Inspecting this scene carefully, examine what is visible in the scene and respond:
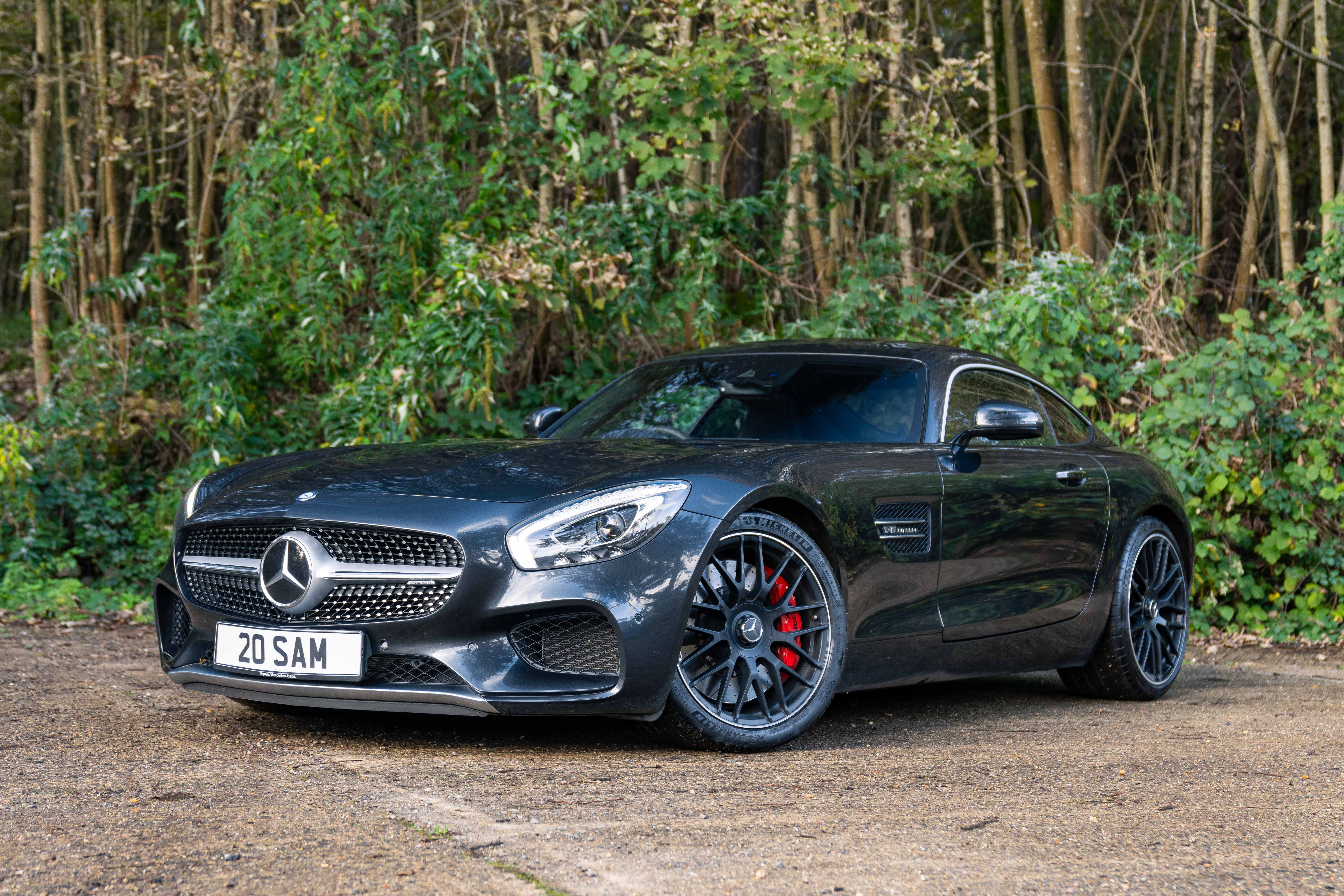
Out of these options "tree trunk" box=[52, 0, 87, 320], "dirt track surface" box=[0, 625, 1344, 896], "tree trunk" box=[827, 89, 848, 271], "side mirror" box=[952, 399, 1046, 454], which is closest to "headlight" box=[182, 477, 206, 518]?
"dirt track surface" box=[0, 625, 1344, 896]

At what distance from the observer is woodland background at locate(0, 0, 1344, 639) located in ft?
26.5

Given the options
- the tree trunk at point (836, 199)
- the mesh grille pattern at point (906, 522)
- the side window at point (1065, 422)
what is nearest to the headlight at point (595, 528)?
the mesh grille pattern at point (906, 522)

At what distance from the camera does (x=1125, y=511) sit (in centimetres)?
586

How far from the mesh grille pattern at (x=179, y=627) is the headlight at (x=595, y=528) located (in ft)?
4.34

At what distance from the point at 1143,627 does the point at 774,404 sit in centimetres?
199

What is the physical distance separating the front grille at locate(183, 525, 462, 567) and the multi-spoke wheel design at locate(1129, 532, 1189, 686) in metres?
3.13

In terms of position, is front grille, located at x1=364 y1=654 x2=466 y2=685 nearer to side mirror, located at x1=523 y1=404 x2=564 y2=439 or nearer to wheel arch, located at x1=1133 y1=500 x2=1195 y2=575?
side mirror, located at x1=523 y1=404 x2=564 y2=439

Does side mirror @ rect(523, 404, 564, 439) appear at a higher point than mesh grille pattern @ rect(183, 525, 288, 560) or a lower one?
higher

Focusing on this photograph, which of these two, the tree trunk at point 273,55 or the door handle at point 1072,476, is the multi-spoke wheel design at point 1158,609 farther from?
the tree trunk at point 273,55

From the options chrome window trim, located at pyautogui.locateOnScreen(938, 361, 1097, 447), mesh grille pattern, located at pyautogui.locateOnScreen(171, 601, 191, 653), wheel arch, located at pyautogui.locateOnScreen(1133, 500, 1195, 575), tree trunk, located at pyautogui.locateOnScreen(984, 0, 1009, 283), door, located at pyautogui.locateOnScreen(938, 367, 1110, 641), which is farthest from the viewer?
tree trunk, located at pyautogui.locateOnScreen(984, 0, 1009, 283)

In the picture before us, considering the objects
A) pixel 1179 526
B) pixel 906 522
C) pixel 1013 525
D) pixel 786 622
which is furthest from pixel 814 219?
pixel 786 622

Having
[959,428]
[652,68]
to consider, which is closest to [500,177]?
[652,68]

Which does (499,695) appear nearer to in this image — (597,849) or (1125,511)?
(597,849)

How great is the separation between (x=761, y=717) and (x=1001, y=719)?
139 cm
